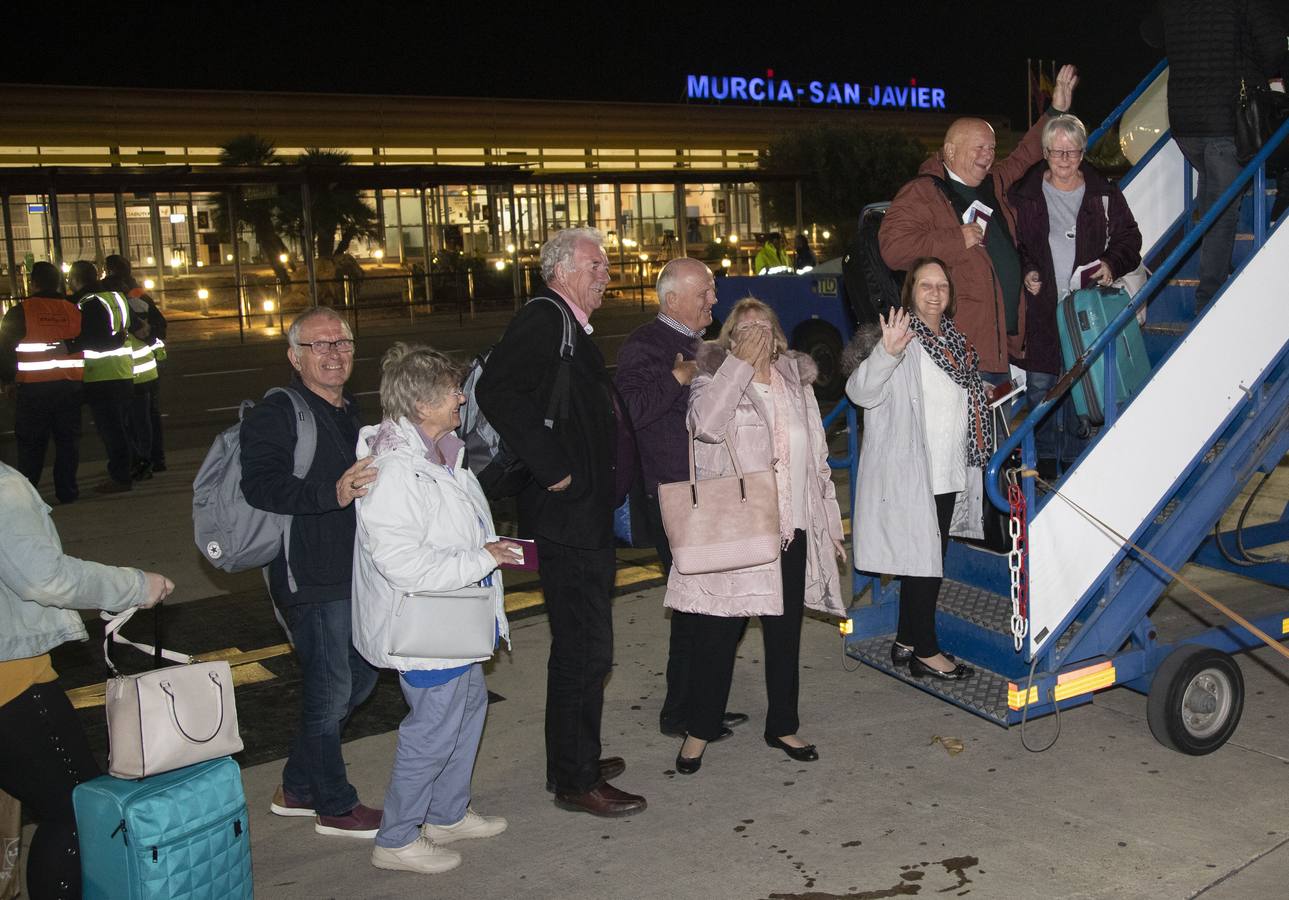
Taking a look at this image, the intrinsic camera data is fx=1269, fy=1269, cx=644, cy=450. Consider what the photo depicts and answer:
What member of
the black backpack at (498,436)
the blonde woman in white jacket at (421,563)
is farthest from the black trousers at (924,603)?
the blonde woman in white jacket at (421,563)

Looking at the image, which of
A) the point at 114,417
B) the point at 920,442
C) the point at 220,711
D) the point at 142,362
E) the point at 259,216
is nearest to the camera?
the point at 220,711

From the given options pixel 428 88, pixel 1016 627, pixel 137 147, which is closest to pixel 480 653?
pixel 1016 627

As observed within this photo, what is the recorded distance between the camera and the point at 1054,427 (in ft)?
20.4

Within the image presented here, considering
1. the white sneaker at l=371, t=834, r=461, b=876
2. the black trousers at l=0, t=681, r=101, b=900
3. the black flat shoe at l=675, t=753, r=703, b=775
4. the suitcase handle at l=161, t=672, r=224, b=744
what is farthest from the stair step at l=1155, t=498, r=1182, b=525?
the black trousers at l=0, t=681, r=101, b=900

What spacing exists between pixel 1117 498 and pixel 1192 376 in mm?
573

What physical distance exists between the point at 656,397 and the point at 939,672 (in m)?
1.67

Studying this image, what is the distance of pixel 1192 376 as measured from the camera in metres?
4.89

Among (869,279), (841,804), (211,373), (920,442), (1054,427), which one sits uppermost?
(869,279)

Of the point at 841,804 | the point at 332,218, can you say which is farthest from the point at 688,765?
the point at 332,218

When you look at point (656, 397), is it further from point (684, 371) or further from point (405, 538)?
point (405, 538)

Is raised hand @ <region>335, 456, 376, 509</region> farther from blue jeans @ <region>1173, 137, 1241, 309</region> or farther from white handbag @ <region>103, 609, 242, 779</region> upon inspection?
blue jeans @ <region>1173, 137, 1241, 309</region>

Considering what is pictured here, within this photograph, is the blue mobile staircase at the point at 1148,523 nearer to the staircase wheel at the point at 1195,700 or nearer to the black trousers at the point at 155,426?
the staircase wheel at the point at 1195,700

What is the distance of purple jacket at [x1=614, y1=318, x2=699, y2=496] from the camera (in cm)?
502

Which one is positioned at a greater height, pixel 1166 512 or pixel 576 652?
pixel 1166 512
